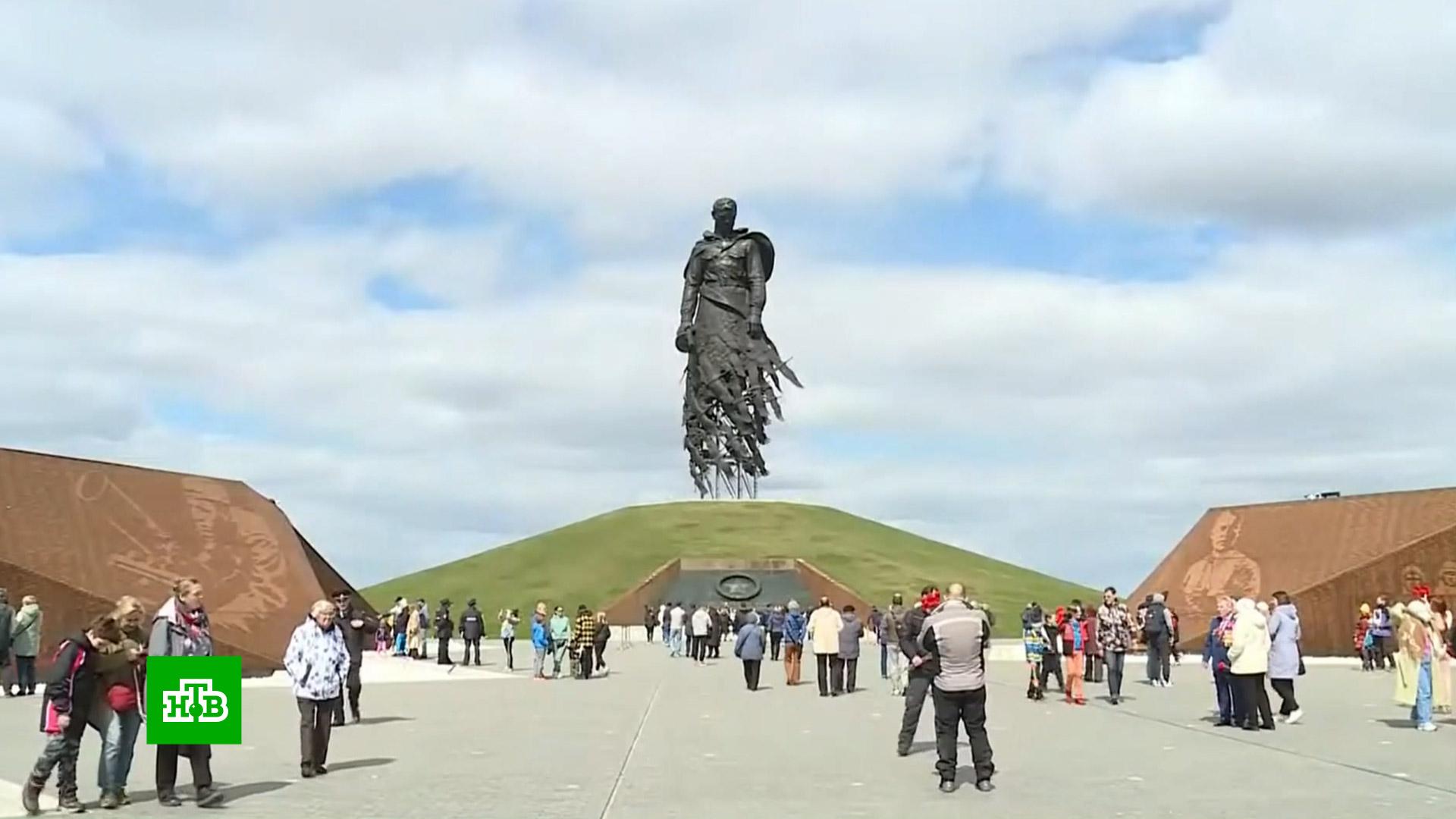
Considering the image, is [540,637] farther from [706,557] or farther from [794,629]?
[706,557]

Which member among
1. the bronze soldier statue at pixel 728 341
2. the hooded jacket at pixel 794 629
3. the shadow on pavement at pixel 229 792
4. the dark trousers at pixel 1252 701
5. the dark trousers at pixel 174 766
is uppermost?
the bronze soldier statue at pixel 728 341

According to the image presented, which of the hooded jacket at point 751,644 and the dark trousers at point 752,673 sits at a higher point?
the hooded jacket at point 751,644

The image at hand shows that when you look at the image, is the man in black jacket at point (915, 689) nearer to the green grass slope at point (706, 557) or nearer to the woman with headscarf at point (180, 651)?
the woman with headscarf at point (180, 651)

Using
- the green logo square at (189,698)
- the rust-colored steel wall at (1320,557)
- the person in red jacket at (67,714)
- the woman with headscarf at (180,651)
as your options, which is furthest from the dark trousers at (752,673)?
the rust-colored steel wall at (1320,557)

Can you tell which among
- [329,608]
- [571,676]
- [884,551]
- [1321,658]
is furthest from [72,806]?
[884,551]

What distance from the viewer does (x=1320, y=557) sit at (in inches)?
1280

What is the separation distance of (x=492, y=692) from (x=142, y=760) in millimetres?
9458

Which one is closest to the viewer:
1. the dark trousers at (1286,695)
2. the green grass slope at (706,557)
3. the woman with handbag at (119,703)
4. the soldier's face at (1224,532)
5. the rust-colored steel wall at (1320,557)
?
the woman with handbag at (119,703)

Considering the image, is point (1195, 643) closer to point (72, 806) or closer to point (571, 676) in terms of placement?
point (571, 676)

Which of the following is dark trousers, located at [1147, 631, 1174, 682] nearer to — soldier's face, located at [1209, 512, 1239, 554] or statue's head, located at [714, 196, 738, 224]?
soldier's face, located at [1209, 512, 1239, 554]

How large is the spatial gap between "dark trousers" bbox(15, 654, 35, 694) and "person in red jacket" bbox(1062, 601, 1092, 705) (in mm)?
13721

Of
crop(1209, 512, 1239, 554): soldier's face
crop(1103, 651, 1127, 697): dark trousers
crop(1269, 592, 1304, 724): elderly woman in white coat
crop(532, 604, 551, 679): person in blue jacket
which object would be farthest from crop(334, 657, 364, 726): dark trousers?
crop(1209, 512, 1239, 554): soldier's face

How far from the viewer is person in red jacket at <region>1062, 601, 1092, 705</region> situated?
18984mm

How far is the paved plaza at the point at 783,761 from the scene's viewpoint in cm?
1011
